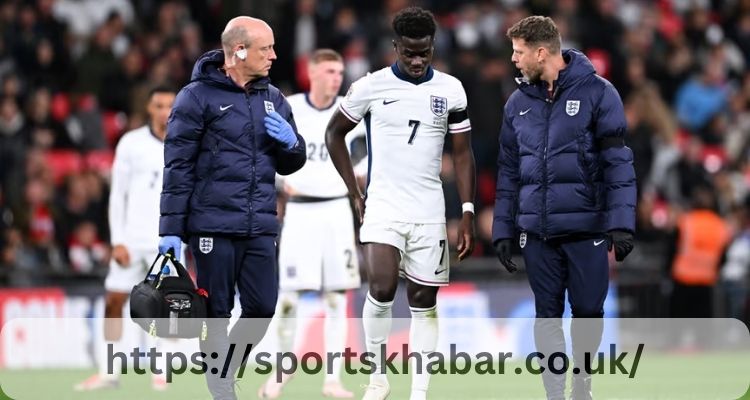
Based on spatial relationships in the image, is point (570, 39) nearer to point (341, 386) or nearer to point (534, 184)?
point (341, 386)

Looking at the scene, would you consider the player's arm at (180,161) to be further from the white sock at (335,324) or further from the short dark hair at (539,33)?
the white sock at (335,324)

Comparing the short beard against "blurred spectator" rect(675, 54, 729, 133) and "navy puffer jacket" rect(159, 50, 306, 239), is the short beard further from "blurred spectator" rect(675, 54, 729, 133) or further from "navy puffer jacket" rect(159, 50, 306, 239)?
"blurred spectator" rect(675, 54, 729, 133)

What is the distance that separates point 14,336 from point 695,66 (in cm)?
1223

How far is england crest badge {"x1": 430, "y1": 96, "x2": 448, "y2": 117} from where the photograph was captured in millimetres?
10852

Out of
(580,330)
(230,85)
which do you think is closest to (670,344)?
(580,330)

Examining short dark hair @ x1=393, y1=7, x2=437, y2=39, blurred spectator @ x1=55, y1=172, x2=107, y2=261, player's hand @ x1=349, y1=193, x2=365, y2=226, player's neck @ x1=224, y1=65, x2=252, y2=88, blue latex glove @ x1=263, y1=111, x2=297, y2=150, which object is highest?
short dark hair @ x1=393, y1=7, x2=437, y2=39

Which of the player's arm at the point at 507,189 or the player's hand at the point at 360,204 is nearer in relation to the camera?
the player's arm at the point at 507,189

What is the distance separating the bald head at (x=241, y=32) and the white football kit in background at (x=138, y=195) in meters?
3.46

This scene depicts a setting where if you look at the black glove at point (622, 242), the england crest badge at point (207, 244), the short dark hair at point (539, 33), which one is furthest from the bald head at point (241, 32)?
the black glove at point (622, 242)

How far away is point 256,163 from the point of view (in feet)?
34.3

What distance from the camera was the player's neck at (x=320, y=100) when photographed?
44.7 ft

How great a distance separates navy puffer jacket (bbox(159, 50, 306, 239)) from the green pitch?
8.25ft

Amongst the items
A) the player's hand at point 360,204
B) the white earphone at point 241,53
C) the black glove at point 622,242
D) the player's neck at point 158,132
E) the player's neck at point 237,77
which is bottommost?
the black glove at point 622,242

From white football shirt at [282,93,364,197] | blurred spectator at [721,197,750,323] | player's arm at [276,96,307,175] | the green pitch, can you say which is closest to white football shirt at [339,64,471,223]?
player's arm at [276,96,307,175]
